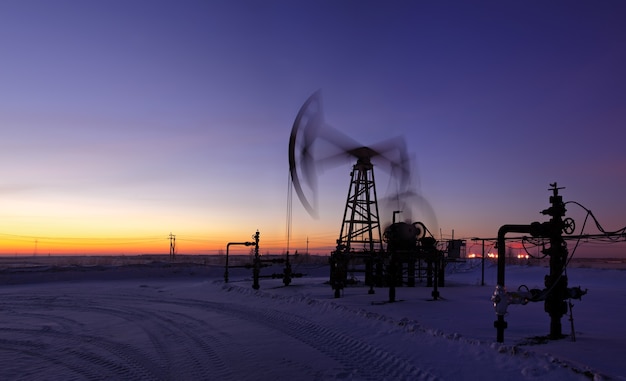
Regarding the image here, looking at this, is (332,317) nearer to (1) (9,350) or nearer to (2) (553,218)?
(2) (553,218)

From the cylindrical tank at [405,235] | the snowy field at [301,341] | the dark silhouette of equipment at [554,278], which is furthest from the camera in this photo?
the cylindrical tank at [405,235]

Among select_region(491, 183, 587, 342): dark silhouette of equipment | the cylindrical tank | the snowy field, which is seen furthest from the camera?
the cylindrical tank

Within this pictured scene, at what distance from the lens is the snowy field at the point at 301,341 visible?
9000mm

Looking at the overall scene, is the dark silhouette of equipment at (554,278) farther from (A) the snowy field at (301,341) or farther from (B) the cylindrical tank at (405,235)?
(B) the cylindrical tank at (405,235)

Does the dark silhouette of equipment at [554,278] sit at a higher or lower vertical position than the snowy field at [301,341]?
higher

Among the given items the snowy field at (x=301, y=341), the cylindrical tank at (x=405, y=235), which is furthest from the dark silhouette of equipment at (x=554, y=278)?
the cylindrical tank at (x=405, y=235)

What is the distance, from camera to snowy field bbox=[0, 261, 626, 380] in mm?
9000

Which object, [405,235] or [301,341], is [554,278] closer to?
[301,341]

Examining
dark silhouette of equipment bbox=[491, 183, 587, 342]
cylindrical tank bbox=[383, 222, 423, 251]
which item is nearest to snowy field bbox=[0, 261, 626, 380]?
dark silhouette of equipment bbox=[491, 183, 587, 342]

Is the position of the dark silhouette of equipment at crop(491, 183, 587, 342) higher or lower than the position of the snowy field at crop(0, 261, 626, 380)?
higher

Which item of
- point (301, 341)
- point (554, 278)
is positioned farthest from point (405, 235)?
point (301, 341)

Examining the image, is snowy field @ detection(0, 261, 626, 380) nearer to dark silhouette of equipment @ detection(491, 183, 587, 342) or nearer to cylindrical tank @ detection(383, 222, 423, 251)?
dark silhouette of equipment @ detection(491, 183, 587, 342)

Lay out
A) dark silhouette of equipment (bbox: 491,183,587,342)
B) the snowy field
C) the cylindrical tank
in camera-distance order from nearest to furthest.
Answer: the snowy field < dark silhouette of equipment (bbox: 491,183,587,342) < the cylindrical tank

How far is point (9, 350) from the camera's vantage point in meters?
11.1
